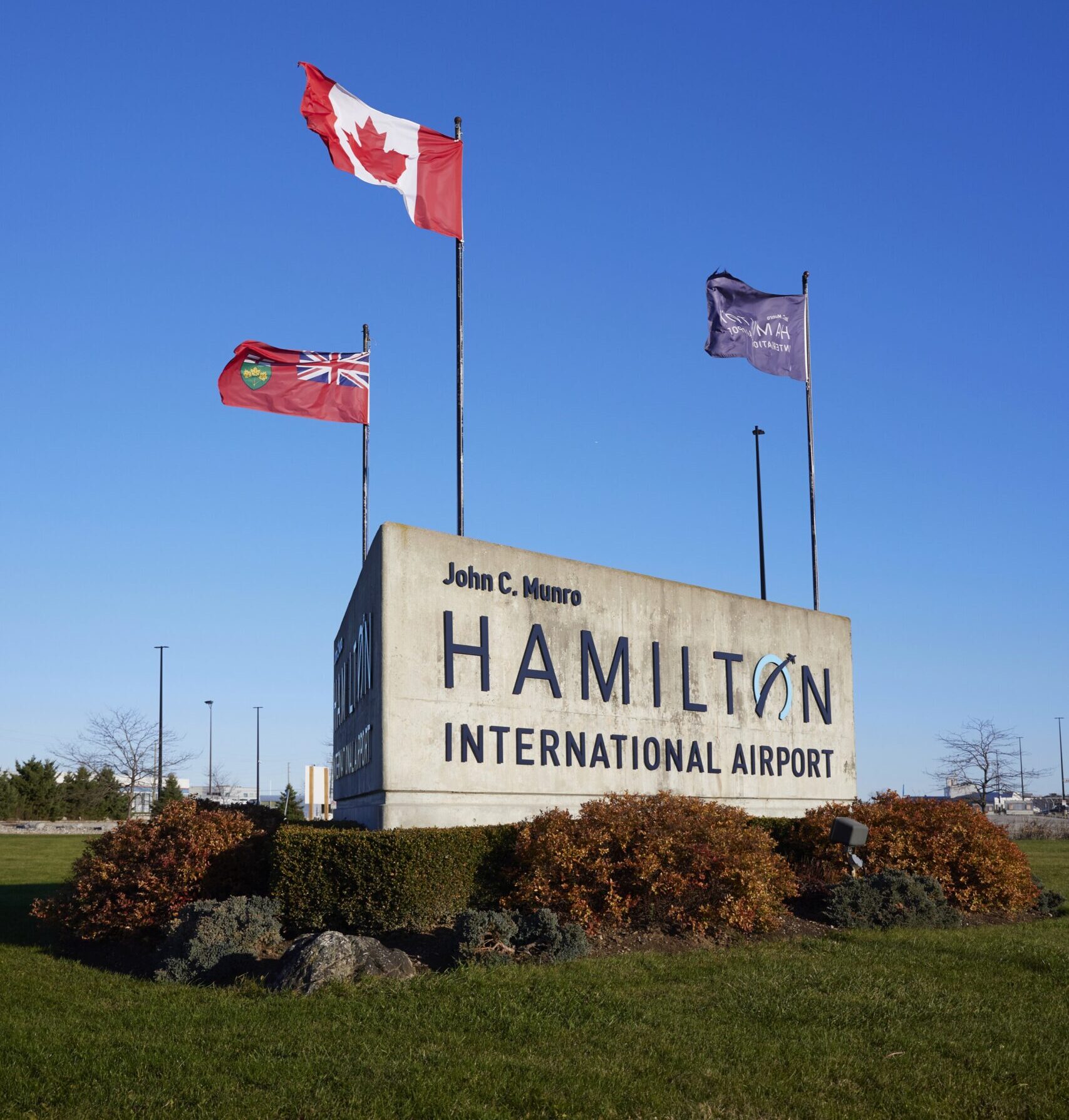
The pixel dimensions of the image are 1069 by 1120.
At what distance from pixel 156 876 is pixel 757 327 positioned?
13708mm

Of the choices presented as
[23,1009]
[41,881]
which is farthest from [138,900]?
[41,881]

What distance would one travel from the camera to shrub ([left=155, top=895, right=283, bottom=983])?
10711mm

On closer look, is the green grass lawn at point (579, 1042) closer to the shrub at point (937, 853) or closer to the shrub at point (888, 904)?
the shrub at point (888, 904)

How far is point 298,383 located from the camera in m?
18.7

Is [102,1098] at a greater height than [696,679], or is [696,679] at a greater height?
[696,679]

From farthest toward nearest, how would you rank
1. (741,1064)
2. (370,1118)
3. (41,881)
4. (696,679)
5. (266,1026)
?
(41,881), (696,679), (266,1026), (741,1064), (370,1118)

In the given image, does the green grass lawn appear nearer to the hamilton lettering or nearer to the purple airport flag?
the hamilton lettering

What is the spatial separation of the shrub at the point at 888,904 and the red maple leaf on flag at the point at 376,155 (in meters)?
11.5

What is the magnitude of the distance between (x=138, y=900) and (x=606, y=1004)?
5.92 meters

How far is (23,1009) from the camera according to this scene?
9.62 m

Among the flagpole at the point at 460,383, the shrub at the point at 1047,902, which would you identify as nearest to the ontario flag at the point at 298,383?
the flagpole at the point at 460,383

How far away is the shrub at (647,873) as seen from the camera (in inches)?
483

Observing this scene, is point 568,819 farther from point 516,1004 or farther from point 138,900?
point 138,900

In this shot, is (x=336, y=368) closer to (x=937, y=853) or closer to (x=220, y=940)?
(x=220, y=940)
